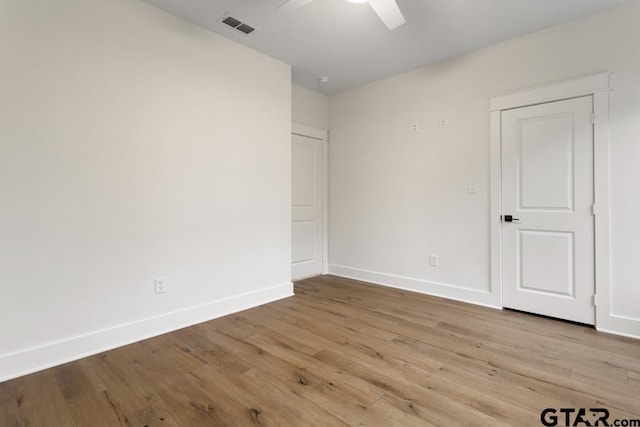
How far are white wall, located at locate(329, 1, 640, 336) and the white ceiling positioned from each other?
0.23m

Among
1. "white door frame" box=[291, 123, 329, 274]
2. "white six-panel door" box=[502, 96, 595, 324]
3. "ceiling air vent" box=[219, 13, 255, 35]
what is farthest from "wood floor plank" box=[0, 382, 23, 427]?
"white six-panel door" box=[502, 96, 595, 324]

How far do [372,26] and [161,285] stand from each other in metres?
2.93

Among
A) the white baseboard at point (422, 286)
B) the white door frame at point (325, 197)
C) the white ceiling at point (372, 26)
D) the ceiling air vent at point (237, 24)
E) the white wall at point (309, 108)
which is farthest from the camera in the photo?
the white door frame at point (325, 197)

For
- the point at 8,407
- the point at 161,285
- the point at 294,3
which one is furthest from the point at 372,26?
the point at 8,407

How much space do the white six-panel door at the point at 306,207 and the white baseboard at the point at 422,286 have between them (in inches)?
16.8

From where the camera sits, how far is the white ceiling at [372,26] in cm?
250

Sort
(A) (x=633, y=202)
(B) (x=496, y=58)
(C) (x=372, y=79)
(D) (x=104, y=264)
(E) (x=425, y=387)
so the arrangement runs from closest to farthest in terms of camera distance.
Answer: (E) (x=425, y=387), (D) (x=104, y=264), (A) (x=633, y=202), (B) (x=496, y=58), (C) (x=372, y=79)

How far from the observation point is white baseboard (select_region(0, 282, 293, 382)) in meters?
1.96

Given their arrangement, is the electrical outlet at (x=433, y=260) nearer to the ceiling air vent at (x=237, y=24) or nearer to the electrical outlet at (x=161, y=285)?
the electrical outlet at (x=161, y=285)

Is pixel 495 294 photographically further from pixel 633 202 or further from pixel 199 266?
pixel 199 266

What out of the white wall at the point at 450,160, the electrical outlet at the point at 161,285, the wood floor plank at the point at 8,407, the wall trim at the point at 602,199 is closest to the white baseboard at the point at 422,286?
the white wall at the point at 450,160

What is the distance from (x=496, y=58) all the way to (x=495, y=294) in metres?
2.40

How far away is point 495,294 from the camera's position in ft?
10.4

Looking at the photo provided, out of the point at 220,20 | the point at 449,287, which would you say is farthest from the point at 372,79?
the point at 449,287
